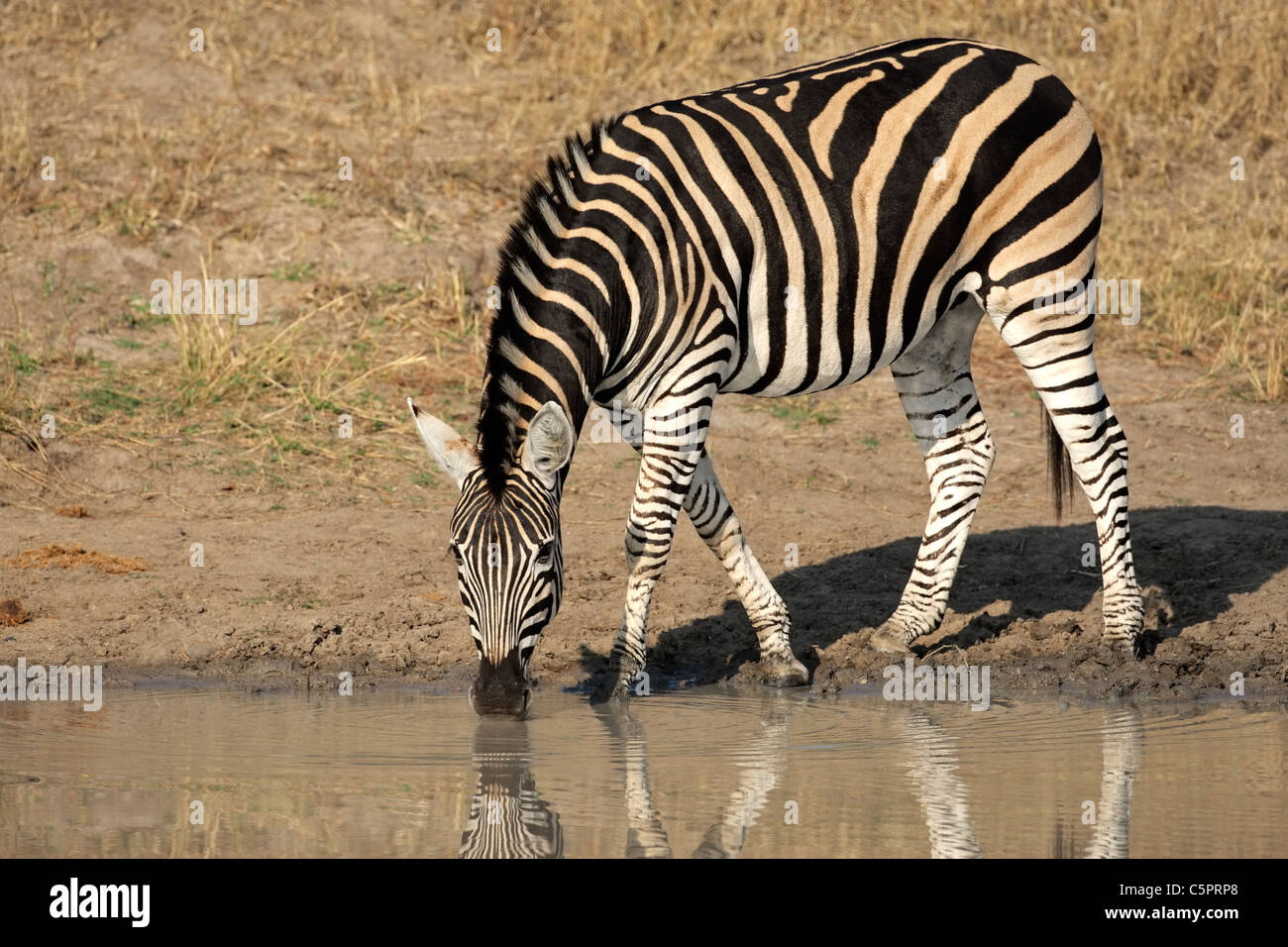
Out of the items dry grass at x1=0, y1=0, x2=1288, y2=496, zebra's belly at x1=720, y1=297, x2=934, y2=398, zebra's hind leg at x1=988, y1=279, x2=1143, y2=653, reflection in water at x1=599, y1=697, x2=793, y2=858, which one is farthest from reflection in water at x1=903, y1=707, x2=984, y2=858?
dry grass at x1=0, y1=0, x2=1288, y2=496

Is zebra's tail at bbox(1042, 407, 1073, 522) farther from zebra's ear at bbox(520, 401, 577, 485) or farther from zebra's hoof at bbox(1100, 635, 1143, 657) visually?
zebra's ear at bbox(520, 401, 577, 485)

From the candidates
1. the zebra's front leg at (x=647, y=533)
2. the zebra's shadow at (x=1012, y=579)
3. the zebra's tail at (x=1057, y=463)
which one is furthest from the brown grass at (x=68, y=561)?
the zebra's tail at (x=1057, y=463)

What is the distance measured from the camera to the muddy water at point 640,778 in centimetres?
501

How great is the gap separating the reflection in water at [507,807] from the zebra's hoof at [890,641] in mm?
1972

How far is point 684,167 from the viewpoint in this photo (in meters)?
7.00

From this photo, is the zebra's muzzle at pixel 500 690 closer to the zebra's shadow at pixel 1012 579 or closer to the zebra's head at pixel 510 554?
the zebra's head at pixel 510 554

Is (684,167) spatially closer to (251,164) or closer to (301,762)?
(301,762)

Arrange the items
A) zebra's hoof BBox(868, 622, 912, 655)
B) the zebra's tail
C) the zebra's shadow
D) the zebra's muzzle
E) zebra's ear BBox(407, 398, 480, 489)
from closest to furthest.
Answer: the zebra's muzzle
zebra's ear BBox(407, 398, 480, 489)
zebra's hoof BBox(868, 622, 912, 655)
the zebra's shadow
the zebra's tail

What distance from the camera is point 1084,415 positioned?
7.72 m

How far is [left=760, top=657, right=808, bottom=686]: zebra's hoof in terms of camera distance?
735 cm

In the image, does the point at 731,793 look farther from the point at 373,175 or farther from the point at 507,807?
the point at 373,175

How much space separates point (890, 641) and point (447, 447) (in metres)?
2.44
